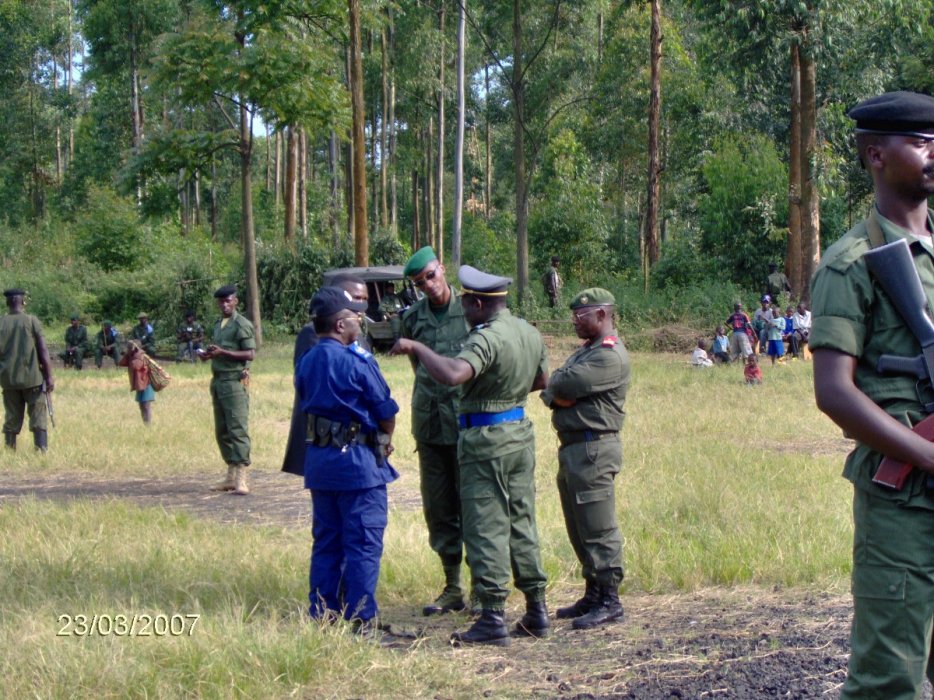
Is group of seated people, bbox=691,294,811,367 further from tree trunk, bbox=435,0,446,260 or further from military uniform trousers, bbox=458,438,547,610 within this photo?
tree trunk, bbox=435,0,446,260

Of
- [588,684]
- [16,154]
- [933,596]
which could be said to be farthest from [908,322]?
[16,154]

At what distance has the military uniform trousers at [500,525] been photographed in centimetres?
551

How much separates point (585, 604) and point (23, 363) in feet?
25.5

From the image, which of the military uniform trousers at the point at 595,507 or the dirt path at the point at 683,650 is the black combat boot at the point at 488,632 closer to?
the dirt path at the point at 683,650

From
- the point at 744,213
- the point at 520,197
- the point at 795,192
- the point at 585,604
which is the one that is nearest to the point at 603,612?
the point at 585,604

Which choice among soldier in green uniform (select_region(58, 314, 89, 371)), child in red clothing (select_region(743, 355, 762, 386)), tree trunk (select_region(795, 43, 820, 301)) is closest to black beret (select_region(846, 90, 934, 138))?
child in red clothing (select_region(743, 355, 762, 386))

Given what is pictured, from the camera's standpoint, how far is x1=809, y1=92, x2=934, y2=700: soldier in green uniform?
292cm

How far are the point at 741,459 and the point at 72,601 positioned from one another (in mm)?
6475

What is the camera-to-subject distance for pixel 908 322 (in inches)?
117

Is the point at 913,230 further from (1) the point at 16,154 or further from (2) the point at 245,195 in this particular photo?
(1) the point at 16,154

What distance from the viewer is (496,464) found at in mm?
5574

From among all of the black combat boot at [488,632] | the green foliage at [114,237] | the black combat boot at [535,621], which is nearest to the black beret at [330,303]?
the black combat boot at [488,632]

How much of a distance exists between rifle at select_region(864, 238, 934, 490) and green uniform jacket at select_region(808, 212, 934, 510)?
0.09 ft

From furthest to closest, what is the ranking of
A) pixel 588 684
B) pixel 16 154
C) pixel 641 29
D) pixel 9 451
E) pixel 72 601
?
pixel 16 154 < pixel 641 29 < pixel 9 451 < pixel 72 601 < pixel 588 684
